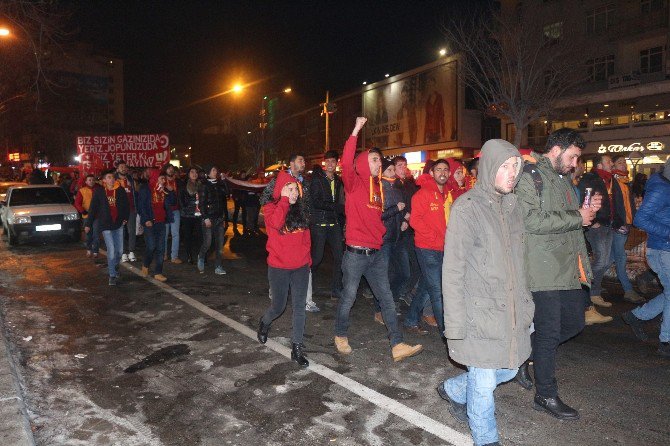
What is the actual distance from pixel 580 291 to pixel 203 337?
403 cm

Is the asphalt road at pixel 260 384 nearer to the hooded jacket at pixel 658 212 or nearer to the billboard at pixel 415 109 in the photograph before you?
the hooded jacket at pixel 658 212

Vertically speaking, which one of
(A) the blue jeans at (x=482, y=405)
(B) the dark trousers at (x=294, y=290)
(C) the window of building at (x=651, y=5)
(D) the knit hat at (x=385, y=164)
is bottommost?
(A) the blue jeans at (x=482, y=405)

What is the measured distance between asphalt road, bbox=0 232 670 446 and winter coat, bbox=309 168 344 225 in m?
1.24

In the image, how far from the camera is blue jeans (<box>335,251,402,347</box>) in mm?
5457

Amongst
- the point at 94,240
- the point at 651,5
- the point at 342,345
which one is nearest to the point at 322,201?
the point at 342,345

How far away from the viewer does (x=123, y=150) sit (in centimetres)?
1942

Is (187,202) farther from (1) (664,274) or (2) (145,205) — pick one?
(1) (664,274)

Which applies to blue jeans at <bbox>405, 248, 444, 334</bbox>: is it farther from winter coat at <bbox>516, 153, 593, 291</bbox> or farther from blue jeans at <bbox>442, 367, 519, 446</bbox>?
blue jeans at <bbox>442, 367, 519, 446</bbox>

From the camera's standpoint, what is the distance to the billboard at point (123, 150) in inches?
758

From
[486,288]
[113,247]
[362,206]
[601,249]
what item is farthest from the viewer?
[113,247]

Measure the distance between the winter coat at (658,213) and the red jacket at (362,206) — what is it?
8.64 ft

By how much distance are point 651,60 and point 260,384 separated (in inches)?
1208

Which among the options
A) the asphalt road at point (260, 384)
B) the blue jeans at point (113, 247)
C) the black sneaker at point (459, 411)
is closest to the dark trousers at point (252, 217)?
the blue jeans at point (113, 247)

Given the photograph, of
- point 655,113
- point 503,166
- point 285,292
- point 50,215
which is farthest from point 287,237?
point 655,113
